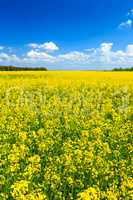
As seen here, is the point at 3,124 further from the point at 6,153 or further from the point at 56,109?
the point at 56,109

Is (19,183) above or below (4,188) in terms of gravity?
above

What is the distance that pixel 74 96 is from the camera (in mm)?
16484

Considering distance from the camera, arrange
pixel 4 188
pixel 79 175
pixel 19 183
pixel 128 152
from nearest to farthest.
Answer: pixel 19 183 → pixel 4 188 → pixel 79 175 → pixel 128 152

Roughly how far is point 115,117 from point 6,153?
4098 mm

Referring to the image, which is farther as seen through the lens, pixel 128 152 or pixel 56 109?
pixel 56 109

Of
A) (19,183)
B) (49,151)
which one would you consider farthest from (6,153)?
(19,183)

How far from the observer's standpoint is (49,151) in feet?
27.3

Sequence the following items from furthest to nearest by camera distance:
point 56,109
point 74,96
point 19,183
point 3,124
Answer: point 74,96 → point 56,109 → point 3,124 → point 19,183

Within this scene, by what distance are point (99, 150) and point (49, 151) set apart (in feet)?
4.37

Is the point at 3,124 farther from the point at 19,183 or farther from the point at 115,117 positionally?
the point at 19,183

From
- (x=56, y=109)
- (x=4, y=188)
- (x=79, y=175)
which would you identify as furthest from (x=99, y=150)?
(x=56, y=109)

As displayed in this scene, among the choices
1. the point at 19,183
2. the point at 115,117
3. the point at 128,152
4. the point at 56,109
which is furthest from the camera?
the point at 56,109

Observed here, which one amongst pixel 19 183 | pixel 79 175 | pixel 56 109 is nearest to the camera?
pixel 19 183

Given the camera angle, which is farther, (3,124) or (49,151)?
(3,124)
